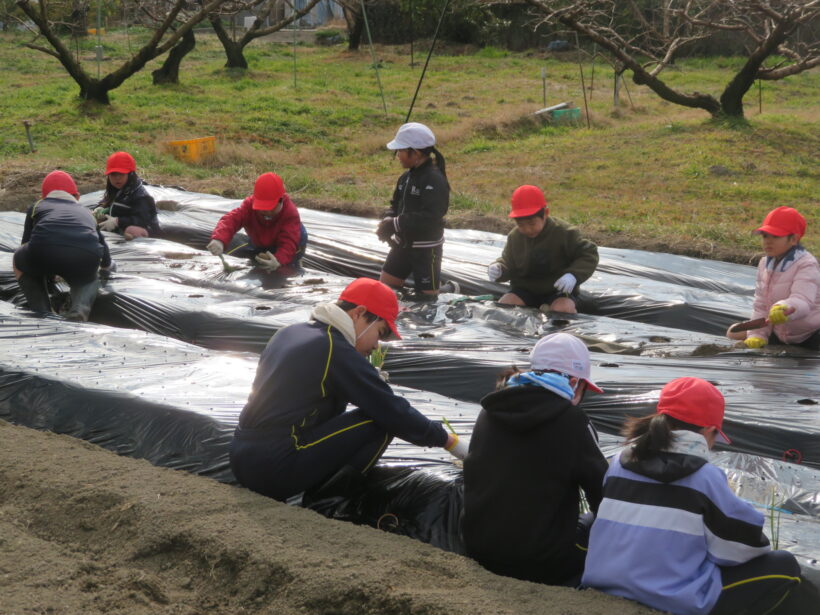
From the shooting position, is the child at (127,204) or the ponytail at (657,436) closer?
the ponytail at (657,436)

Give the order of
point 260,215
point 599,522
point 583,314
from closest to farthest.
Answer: point 599,522 < point 583,314 < point 260,215

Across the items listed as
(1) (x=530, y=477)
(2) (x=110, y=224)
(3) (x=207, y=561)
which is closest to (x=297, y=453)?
(3) (x=207, y=561)

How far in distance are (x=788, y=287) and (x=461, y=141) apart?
998 centimetres

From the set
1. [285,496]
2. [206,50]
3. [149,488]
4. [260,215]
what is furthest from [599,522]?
[206,50]

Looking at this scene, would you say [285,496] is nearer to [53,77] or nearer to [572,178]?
[572,178]

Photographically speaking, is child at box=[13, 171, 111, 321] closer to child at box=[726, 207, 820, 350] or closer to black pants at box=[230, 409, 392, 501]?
black pants at box=[230, 409, 392, 501]

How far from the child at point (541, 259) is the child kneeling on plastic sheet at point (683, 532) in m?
2.74

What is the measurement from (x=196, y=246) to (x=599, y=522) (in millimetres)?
5272

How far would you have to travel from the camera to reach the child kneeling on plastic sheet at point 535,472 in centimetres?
251

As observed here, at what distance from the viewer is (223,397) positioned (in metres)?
3.70

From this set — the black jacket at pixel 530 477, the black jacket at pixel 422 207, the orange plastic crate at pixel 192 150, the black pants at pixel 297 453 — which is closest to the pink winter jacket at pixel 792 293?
the black jacket at pixel 422 207

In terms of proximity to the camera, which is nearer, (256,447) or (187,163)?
(256,447)

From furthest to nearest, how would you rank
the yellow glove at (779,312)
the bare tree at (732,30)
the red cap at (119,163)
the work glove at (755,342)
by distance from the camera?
the bare tree at (732,30) → the red cap at (119,163) → the work glove at (755,342) → the yellow glove at (779,312)

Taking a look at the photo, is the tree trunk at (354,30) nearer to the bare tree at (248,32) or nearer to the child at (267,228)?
the bare tree at (248,32)
